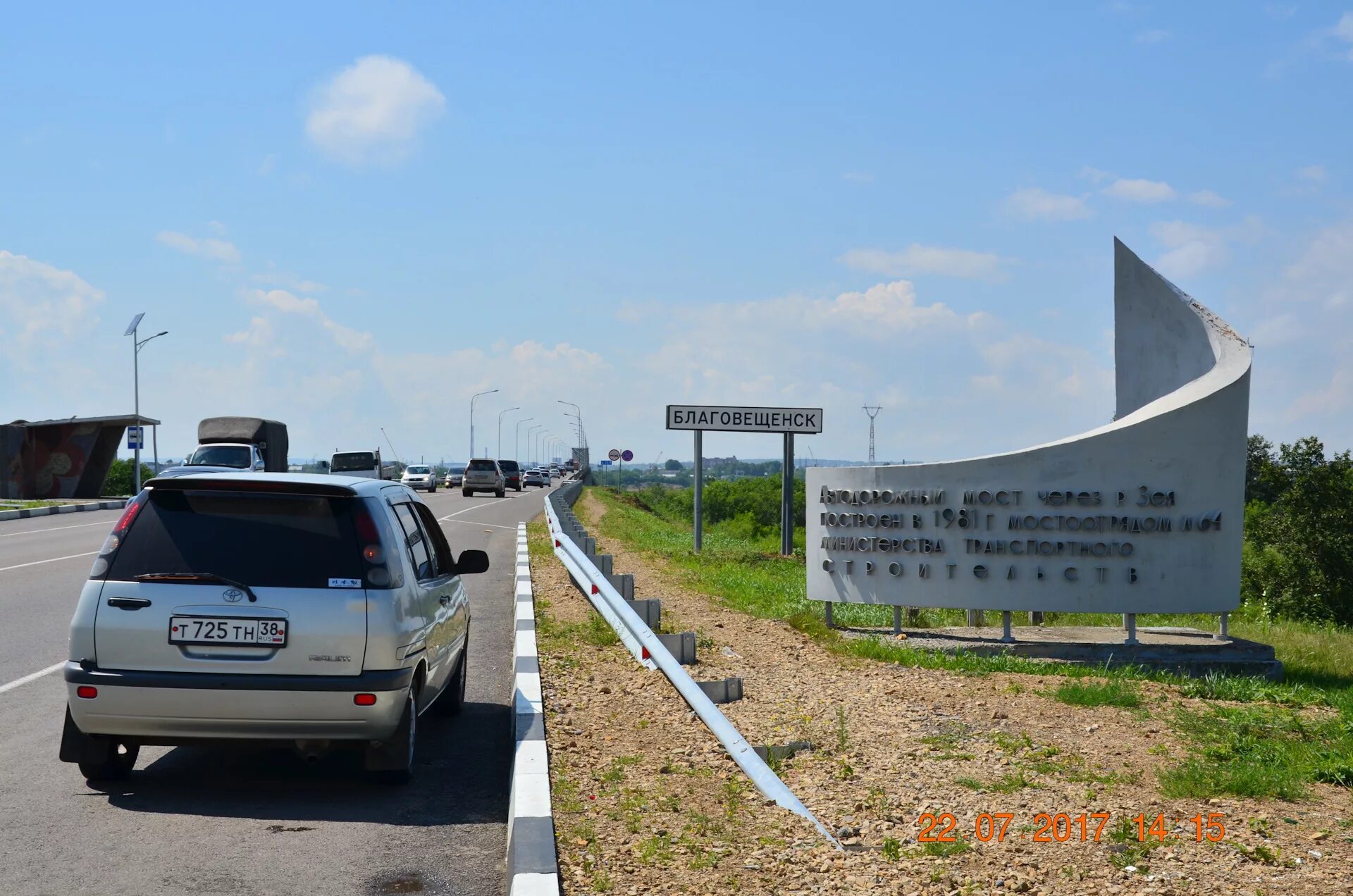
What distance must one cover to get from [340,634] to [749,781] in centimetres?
225

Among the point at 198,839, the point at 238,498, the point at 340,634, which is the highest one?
the point at 238,498

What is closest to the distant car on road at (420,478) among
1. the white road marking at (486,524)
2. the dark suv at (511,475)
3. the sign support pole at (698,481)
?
the dark suv at (511,475)

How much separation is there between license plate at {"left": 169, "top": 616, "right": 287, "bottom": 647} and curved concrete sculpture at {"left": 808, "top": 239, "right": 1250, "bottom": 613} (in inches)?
301

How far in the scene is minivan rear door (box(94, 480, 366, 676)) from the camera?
6523 mm

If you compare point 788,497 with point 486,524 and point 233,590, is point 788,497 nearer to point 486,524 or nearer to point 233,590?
point 486,524

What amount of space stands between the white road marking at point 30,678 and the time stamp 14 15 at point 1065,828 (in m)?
7.09

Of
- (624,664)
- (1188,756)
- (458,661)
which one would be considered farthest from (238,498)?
(1188,756)

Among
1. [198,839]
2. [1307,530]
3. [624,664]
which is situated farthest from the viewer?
[1307,530]

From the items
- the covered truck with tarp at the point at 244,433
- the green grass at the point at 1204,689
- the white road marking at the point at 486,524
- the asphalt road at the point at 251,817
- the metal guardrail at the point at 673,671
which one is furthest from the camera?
the covered truck with tarp at the point at 244,433

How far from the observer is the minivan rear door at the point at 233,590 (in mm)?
6523

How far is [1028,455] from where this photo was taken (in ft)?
40.7

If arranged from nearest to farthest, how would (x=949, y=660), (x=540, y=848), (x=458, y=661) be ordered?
(x=540, y=848), (x=458, y=661), (x=949, y=660)

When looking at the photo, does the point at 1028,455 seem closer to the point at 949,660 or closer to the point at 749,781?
the point at 949,660

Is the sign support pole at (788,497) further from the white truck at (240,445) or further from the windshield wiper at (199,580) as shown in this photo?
the windshield wiper at (199,580)
